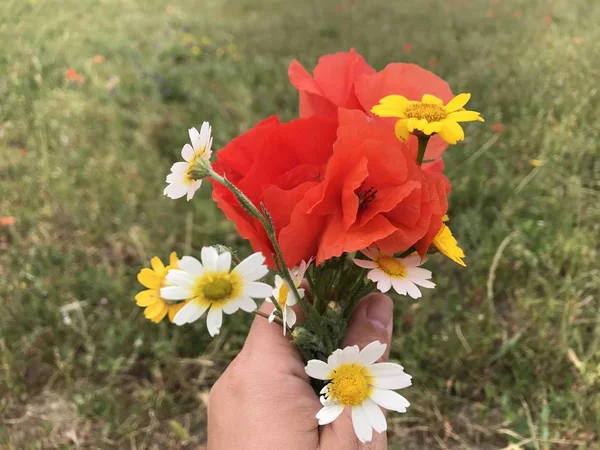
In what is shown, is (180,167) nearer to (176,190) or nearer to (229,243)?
(176,190)

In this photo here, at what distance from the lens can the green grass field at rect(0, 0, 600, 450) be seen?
1.34 meters

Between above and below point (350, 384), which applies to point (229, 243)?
below

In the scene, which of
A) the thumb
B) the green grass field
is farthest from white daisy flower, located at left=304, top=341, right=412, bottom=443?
the green grass field

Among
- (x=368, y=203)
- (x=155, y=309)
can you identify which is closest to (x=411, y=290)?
(x=368, y=203)

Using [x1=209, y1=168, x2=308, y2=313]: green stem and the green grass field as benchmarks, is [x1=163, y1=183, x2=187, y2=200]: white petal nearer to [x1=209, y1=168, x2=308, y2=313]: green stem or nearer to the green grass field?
[x1=209, y1=168, x2=308, y2=313]: green stem

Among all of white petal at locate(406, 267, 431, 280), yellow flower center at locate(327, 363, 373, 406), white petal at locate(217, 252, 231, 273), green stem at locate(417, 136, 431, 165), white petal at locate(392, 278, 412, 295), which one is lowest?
yellow flower center at locate(327, 363, 373, 406)

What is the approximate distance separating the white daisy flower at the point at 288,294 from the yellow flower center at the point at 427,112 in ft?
0.72

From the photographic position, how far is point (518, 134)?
2.04 metres

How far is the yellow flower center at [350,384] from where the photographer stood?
62 centimetres

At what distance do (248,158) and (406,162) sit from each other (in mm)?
217

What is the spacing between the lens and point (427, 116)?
66 cm

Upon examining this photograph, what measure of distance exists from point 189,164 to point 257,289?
0.16 m

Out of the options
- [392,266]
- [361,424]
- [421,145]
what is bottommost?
[361,424]

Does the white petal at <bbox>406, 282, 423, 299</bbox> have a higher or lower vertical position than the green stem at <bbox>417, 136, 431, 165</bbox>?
lower
